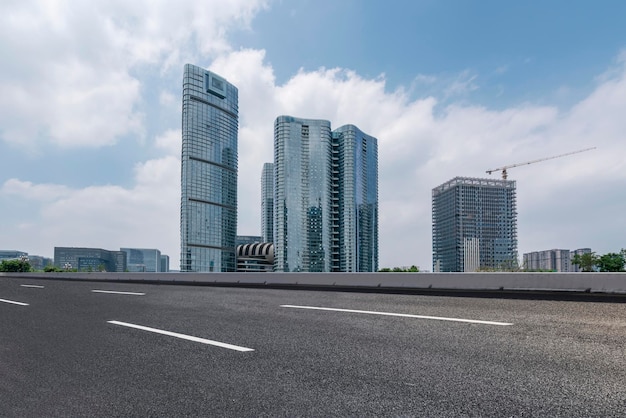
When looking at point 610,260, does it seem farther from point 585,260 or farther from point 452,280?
point 452,280

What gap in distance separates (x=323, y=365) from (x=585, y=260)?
5631cm

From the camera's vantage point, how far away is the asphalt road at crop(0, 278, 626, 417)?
328 centimetres

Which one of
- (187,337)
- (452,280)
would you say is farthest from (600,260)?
(187,337)

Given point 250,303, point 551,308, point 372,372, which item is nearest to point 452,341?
point 372,372

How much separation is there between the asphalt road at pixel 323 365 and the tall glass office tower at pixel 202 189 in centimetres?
17814

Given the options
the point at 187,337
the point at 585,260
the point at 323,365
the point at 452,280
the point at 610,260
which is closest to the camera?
the point at 323,365

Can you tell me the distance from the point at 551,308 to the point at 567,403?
252 inches

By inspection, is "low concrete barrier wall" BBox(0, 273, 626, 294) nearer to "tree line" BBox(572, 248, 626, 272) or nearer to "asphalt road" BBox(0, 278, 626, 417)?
"asphalt road" BBox(0, 278, 626, 417)

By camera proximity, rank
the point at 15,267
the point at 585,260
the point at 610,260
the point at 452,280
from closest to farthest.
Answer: the point at 452,280
the point at 585,260
the point at 15,267
the point at 610,260

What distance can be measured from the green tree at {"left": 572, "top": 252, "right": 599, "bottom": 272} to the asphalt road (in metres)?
46.9

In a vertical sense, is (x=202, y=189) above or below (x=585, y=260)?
above

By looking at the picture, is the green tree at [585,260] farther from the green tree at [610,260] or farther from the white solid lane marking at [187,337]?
the white solid lane marking at [187,337]

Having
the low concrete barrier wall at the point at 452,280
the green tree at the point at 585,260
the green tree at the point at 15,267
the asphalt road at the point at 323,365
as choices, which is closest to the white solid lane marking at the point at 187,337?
the asphalt road at the point at 323,365

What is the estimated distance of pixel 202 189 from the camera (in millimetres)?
186750
